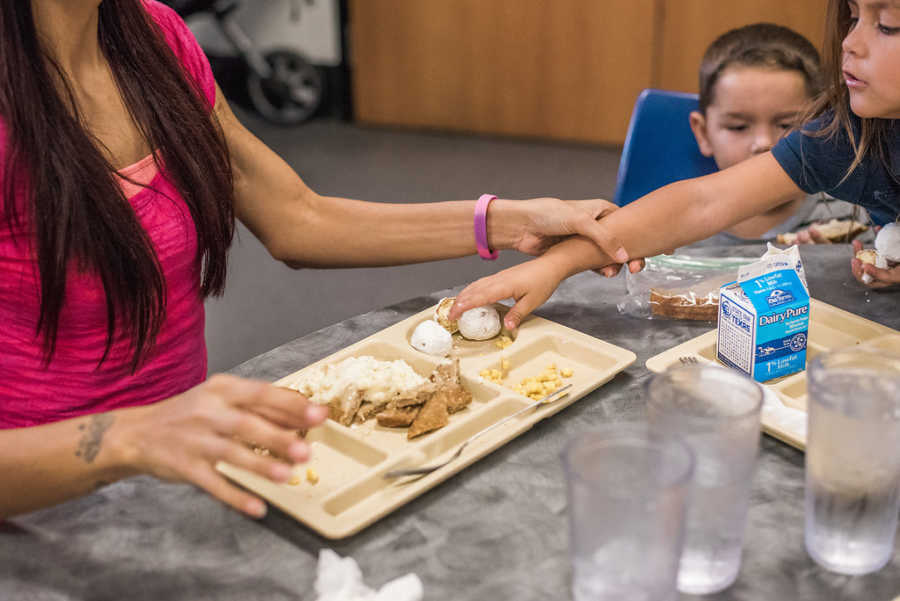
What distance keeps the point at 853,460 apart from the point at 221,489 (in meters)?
0.57

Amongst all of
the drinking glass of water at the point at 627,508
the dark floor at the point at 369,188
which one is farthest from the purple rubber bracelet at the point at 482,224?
the dark floor at the point at 369,188

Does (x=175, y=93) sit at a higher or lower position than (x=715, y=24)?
higher

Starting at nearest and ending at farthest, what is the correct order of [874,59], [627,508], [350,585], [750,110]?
[627,508] → [350,585] → [874,59] → [750,110]

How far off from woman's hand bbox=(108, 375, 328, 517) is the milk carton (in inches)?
21.9

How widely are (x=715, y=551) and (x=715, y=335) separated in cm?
49

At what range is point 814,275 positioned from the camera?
5.05 ft

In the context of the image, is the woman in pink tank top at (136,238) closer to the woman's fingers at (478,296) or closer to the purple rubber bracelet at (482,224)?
the purple rubber bracelet at (482,224)

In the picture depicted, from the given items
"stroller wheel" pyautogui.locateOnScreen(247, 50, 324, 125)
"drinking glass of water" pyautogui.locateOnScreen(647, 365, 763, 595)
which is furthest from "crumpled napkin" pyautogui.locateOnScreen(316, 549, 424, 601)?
"stroller wheel" pyautogui.locateOnScreen(247, 50, 324, 125)

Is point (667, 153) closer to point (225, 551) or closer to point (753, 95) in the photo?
point (753, 95)

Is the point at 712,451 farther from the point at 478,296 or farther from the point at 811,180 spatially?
the point at 811,180

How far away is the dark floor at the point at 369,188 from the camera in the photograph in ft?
11.2

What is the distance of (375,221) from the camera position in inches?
61.6

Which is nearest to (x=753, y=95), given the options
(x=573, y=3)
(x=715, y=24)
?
(x=715, y=24)

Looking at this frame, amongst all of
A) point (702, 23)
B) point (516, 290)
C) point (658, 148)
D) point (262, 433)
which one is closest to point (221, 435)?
point (262, 433)
